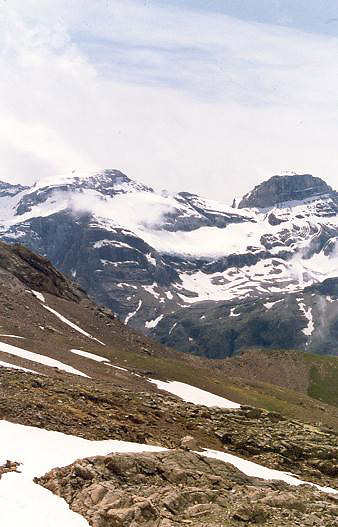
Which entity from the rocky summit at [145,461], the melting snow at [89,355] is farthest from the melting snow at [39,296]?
the rocky summit at [145,461]

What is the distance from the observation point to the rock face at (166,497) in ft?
78.6

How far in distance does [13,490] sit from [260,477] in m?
17.6

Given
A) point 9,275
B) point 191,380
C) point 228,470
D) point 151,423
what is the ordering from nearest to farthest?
point 228,470 → point 151,423 → point 191,380 → point 9,275

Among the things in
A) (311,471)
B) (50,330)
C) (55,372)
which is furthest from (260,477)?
(50,330)

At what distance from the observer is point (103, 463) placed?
2862 centimetres

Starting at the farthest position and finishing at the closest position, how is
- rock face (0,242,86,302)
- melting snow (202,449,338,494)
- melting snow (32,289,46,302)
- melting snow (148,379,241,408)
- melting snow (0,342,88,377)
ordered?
rock face (0,242,86,302) < melting snow (32,289,46,302) < melting snow (148,379,241,408) < melting snow (0,342,88,377) < melting snow (202,449,338,494)

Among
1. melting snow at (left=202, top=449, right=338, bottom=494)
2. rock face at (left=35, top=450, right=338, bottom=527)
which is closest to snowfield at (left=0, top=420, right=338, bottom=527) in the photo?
melting snow at (left=202, top=449, right=338, bottom=494)

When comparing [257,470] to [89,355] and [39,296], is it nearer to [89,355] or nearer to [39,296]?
[89,355]

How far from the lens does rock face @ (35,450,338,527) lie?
24.0 metres

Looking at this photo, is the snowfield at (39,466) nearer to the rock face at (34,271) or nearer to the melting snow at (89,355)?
the melting snow at (89,355)

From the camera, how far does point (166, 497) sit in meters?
25.4

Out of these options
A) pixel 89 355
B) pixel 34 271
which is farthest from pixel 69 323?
pixel 34 271

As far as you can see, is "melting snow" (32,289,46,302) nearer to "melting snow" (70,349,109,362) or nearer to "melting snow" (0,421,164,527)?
"melting snow" (70,349,109,362)

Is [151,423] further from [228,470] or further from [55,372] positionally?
[55,372]
